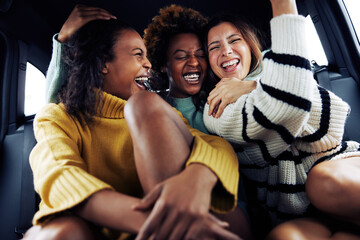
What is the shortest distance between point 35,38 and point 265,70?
1.77 m

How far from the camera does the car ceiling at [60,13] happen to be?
1.60m

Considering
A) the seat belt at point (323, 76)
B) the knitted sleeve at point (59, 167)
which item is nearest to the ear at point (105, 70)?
the knitted sleeve at point (59, 167)

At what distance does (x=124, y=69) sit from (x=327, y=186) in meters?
0.98

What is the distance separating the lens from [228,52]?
56.5 inches

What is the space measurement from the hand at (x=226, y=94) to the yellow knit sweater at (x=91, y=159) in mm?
157

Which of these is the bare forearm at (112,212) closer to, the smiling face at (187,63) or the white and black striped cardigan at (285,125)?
the white and black striped cardigan at (285,125)

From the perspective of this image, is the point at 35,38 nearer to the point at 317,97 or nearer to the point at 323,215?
the point at 317,97

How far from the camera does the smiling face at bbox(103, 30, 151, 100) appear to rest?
1.24 metres

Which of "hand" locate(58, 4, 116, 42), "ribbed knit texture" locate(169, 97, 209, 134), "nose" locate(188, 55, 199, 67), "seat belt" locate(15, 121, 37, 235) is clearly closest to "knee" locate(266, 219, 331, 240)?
"ribbed knit texture" locate(169, 97, 209, 134)

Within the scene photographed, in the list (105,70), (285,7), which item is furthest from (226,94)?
(105,70)

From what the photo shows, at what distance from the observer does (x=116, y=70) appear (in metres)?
1.24

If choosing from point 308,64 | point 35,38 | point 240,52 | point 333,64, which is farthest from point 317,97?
point 35,38

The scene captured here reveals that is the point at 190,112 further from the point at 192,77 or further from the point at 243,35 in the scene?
the point at 243,35

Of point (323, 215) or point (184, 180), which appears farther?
point (323, 215)
